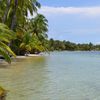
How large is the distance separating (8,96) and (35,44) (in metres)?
48.7

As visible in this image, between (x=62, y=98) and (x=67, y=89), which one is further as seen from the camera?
(x=67, y=89)

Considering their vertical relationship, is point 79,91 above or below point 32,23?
below

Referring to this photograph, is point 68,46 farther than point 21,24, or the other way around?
point 68,46

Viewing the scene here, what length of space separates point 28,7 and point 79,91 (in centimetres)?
3229

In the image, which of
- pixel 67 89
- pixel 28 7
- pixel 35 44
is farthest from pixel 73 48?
pixel 67 89

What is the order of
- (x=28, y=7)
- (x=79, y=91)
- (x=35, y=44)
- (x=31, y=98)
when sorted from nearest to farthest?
(x=31, y=98), (x=79, y=91), (x=28, y=7), (x=35, y=44)

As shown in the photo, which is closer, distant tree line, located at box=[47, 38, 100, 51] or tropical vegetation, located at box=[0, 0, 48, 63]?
tropical vegetation, located at box=[0, 0, 48, 63]

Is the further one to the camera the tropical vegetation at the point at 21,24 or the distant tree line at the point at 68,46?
the distant tree line at the point at 68,46

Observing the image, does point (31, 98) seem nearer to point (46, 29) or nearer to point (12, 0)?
point (12, 0)

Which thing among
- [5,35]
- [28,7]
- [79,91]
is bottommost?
[79,91]

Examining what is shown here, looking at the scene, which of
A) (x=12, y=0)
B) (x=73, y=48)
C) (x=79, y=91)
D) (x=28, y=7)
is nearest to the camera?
(x=79, y=91)

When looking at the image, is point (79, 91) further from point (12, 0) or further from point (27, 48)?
point (27, 48)

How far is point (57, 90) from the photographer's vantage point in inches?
576

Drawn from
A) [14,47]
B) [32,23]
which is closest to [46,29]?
[32,23]
